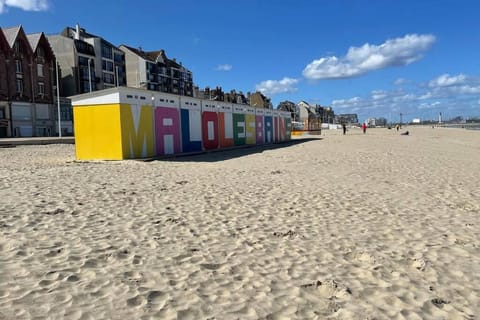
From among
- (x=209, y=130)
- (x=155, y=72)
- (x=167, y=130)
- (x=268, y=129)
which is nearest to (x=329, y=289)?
(x=167, y=130)

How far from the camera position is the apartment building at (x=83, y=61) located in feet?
216

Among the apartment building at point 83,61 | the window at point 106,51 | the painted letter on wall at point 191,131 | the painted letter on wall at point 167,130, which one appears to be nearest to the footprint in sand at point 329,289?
the painted letter on wall at point 167,130

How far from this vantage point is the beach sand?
3.49 metres

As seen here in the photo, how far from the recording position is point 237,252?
496 cm

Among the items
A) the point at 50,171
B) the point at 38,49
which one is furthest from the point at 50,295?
the point at 38,49

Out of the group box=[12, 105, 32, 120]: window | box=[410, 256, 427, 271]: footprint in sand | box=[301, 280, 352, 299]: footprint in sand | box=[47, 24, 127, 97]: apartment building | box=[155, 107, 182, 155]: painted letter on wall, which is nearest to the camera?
box=[301, 280, 352, 299]: footprint in sand

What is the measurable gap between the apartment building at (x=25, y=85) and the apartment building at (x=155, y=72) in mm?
26006

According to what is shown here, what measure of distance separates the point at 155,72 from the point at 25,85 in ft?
126

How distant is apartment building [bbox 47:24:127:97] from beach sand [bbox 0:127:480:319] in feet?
203

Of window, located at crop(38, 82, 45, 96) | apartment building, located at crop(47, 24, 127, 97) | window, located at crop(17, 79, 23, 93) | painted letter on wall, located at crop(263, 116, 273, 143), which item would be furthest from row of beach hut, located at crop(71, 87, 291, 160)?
apartment building, located at crop(47, 24, 127, 97)

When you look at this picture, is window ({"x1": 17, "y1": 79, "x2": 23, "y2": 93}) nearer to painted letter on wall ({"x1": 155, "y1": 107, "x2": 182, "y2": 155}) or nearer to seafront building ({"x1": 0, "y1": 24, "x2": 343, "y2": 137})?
seafront building ({"x1": 0, "y1": 24, "x2": 343, "y2": 137})

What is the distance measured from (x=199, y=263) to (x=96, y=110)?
45.6 ft

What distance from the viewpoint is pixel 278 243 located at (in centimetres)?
536

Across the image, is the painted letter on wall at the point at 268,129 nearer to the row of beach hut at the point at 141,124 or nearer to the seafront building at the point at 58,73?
the seafront building at the point at 58,73
